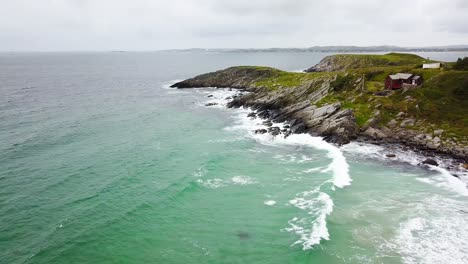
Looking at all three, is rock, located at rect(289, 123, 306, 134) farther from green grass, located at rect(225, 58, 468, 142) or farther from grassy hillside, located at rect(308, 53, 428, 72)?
grassy hillside, located at rect(308, 53, 428, 72)

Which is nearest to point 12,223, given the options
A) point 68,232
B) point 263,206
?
point 68,232

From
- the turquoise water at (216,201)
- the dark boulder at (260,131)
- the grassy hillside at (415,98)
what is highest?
the grassy hillside at (415,98)

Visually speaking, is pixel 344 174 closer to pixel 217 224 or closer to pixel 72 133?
pixel 217 224

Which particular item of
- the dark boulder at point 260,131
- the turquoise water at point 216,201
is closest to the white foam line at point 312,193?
the turquoise water at point 216,201

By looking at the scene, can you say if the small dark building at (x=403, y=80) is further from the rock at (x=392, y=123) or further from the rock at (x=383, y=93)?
the rock at (x=392, y=123)

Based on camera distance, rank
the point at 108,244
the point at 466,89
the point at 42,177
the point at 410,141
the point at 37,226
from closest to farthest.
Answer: the point at 108,244, the point at 37,226, the point at 42,177, the point at 410,141, the point at 466,89

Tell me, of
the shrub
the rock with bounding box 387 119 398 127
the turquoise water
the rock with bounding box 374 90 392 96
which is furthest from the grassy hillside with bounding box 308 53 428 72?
the turquoise water
